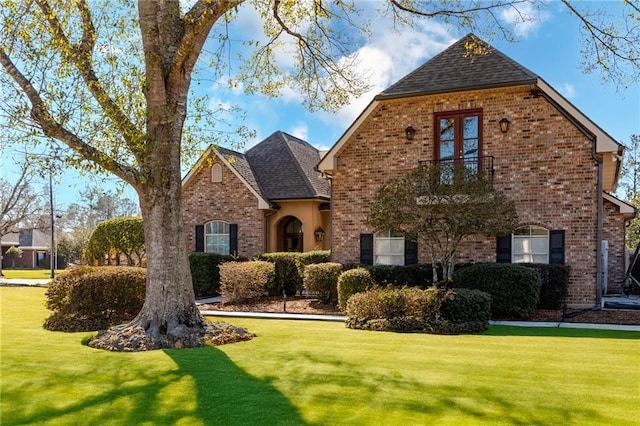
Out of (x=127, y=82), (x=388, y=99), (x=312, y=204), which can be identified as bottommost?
(x=312, y=204)

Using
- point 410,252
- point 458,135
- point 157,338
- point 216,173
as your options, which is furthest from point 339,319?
point 216,173

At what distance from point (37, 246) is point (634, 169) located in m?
58.8

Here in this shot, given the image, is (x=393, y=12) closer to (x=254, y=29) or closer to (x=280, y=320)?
(x=254, y=29)

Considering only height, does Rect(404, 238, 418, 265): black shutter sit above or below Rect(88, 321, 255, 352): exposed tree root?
above

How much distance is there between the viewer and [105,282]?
485 inches

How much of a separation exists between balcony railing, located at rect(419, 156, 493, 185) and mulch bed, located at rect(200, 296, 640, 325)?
3.90 meters

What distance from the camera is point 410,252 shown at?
16.7 meters

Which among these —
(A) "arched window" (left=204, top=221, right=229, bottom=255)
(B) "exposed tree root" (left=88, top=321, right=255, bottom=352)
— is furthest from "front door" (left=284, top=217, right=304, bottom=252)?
(B) "exposed tree root" (left=88, top=321, right=255, bottom=352)

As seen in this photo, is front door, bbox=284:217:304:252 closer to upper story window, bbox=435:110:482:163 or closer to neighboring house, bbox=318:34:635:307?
neighboring house, bbox=318:34:635:307

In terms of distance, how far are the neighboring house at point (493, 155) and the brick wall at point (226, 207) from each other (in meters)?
5.37

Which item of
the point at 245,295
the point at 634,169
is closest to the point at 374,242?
the point at 245,295

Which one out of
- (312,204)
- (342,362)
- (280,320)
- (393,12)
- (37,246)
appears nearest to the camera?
(342,362)

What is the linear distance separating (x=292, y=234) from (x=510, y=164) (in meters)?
11.2

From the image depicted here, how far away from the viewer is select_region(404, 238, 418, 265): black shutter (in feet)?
54.5
